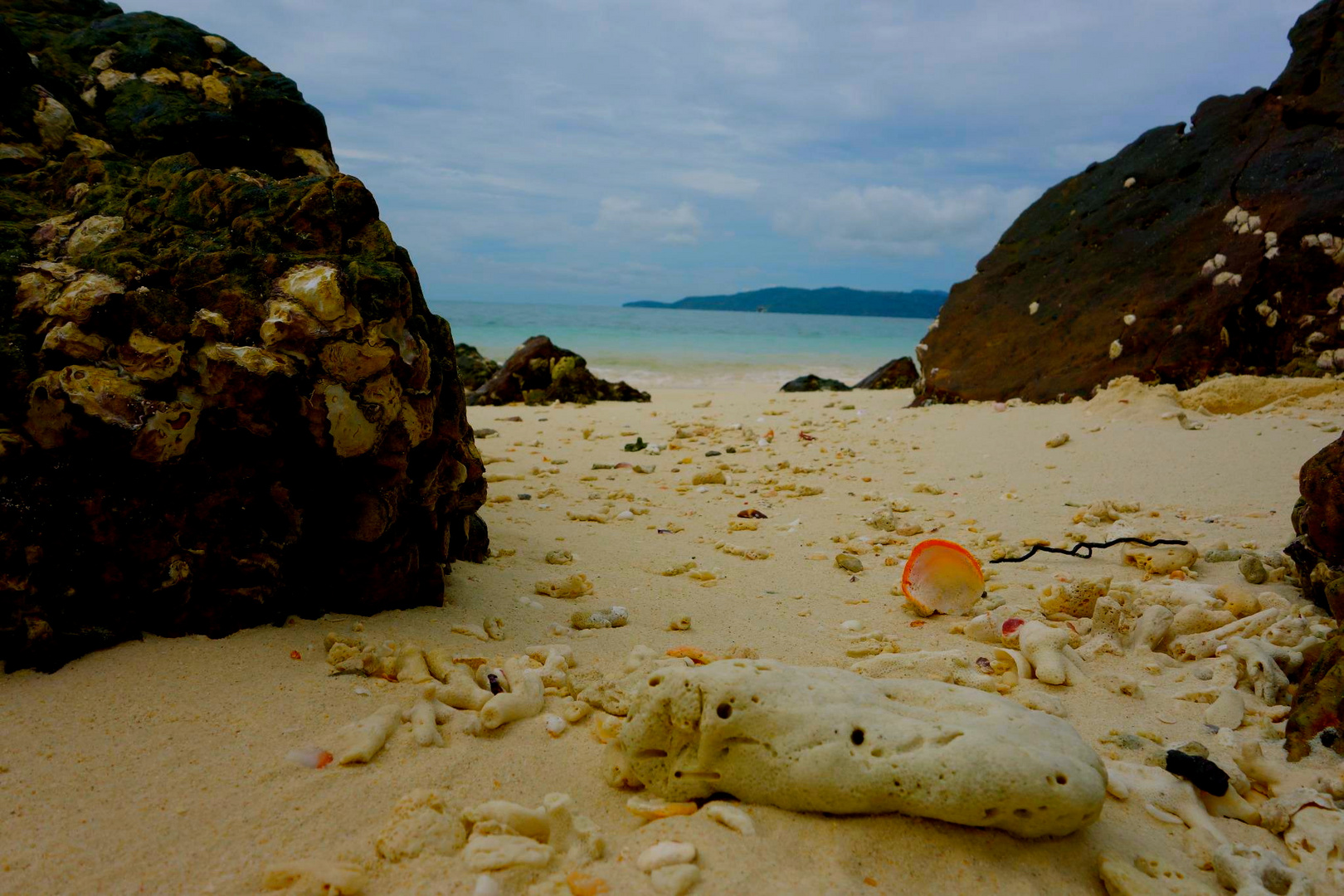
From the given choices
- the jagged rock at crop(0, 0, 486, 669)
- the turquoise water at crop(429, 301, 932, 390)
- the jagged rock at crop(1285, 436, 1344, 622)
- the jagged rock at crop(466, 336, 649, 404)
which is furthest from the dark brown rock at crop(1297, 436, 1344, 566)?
the turquoise water at crop(429, 301, 932, 390)

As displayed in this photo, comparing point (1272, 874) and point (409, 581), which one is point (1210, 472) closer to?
point (1272, 874)

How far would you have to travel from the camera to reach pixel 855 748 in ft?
6.43

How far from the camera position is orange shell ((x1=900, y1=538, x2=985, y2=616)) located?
350 cm

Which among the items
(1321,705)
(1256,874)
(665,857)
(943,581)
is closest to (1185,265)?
(943,581)

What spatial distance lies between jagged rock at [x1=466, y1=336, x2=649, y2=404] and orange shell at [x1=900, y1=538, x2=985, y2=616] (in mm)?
8741

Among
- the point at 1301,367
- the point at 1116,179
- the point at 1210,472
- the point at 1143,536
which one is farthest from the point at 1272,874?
the point at 1116,179

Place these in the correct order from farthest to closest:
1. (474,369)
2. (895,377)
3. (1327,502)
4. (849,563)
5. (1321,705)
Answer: (474,369)
(895,377)
(849,563)
(1327,502)
(1321,705)

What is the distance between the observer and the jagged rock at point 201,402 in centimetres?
244

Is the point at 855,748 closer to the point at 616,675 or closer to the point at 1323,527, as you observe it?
the point at 616,675

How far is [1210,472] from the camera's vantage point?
5363 mm

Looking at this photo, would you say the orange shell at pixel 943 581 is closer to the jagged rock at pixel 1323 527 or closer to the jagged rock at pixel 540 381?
the jagged rock at pixel 1323 527

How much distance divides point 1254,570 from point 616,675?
277 cm

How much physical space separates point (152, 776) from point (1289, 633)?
11.6ft

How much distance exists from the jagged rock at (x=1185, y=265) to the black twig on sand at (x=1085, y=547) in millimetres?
4201
